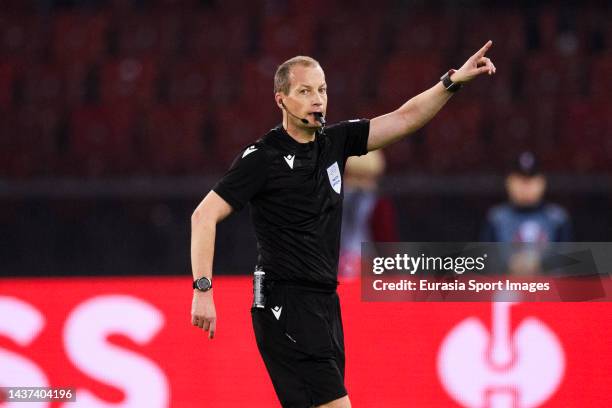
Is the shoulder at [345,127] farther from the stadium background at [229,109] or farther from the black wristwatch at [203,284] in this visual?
the stadium background at [229,109]

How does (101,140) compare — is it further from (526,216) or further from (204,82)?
(526,216)

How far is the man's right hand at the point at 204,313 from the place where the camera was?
13.0 ft

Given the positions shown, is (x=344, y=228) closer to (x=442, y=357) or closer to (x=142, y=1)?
(x=442, y=357)

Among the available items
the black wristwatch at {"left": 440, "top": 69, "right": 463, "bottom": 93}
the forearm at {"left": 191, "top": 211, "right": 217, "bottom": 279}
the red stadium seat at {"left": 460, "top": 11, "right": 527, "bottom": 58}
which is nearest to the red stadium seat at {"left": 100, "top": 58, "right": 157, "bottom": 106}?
the red stadium seat at {"left": 460, "top": 11, "right": 527, "bottom": 58}

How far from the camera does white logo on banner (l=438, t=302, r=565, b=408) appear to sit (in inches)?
210

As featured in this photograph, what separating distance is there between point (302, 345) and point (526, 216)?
3070mm

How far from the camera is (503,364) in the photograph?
5.33 meters

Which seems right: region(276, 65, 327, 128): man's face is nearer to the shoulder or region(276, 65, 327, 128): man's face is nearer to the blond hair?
the blond hair

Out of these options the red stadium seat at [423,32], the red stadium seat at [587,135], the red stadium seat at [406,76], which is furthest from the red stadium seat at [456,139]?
the red stadium seat at [423,32]

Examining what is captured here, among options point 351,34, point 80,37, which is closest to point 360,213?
point 351,34

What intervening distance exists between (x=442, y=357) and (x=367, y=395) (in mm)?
400

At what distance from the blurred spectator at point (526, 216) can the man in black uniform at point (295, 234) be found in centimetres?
269

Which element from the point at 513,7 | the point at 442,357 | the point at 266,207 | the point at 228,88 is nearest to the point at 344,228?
the point at 442,357

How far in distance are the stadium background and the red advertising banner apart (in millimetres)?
4108
